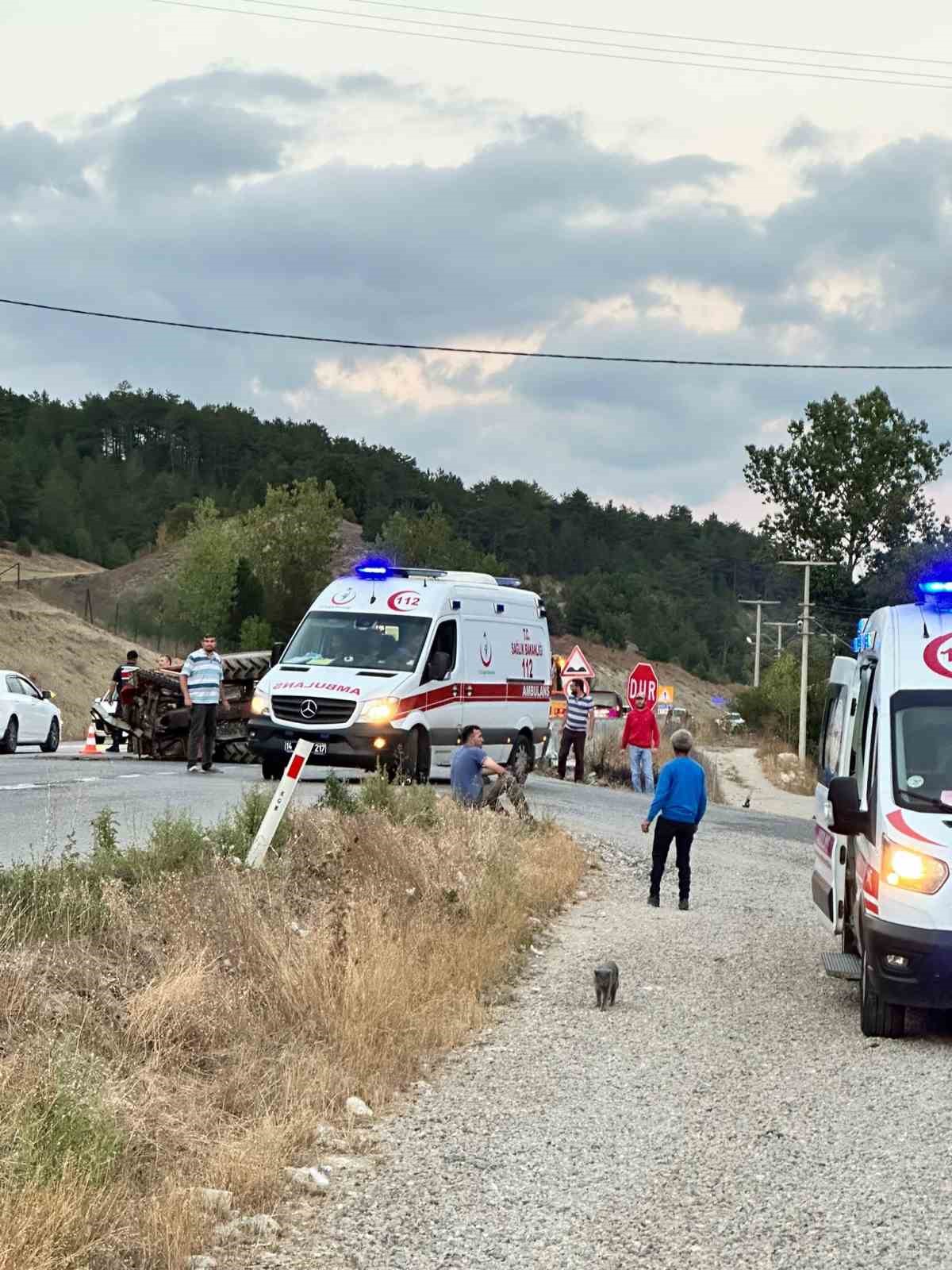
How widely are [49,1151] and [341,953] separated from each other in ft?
13.5

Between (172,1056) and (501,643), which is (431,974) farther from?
(501,643)

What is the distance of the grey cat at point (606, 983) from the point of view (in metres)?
10.6

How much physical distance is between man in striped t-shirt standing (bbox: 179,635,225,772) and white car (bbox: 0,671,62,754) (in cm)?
763

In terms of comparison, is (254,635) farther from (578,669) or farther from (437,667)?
(437,667)

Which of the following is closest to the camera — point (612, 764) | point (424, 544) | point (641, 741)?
point (641, 741)

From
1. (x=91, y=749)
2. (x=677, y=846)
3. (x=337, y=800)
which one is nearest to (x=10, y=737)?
(x=91, y=749)

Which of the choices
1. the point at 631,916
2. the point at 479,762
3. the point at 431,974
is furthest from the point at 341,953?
the point at 479,762

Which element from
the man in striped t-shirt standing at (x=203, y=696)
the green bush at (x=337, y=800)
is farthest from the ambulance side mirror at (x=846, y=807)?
the man in striped t-shirt standing at (x=203, y=696)

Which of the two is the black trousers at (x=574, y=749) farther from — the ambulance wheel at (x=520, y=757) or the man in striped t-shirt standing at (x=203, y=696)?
the man in striped t-shirt standing at (x=203, y=696)

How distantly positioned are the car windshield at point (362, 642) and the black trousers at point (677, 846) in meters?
7.44

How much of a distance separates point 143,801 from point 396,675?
444 centimetres

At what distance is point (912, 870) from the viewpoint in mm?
9664

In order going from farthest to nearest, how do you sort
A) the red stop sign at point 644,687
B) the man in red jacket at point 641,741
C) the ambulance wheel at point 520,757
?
the red stop sign at point 644,687 → the man in red jacket at point 641,741 → the ambulance wheel at point 520,757

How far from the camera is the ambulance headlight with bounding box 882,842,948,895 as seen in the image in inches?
378
